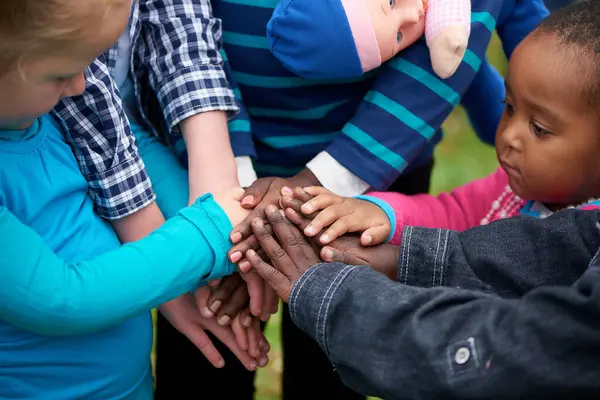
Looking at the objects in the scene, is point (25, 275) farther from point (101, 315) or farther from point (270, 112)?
point (270, 112)

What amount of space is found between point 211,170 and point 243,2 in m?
0.27

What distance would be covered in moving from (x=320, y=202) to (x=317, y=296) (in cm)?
19

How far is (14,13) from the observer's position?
77cm

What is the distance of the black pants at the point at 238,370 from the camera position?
139 centimetres

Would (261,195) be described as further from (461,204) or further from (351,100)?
(461,204)

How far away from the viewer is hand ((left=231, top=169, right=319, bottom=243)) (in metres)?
1.07

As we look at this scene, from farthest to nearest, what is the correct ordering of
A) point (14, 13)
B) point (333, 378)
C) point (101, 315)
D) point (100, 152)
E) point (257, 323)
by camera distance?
point (333, 378)
point (257, 323)
point (100, 152)
point (101, 315)
point (14, 13)

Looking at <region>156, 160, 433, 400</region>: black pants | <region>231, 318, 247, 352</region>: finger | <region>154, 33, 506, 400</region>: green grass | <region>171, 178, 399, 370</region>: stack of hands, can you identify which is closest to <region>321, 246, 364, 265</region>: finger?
<region>171, 178, 399, 370</region>: stack of hands

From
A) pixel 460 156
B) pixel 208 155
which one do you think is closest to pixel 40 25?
pixel 208 155

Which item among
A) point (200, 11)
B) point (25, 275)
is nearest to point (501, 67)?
point (200, 11)

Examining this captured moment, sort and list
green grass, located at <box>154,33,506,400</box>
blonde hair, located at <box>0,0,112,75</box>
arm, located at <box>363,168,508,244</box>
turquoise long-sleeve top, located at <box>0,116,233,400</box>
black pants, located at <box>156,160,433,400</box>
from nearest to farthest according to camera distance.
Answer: blonde hair, located at <box>0,0,112,75</box>, turquoise long-sleeve top, located at <box>0,116,233,400</box>, arm, located at <box>363,168,508,244</box>, black pants, located at <box>156,160,433,400</box>, green grass, located at <box>154,33,506,400</box>

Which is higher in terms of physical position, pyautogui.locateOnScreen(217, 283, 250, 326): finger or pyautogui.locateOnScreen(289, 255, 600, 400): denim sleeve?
pyautogui.locateOnScreen(289, 255, 600, 400): denim sleeve

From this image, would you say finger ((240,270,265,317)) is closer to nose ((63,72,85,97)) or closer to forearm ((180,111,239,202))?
forearm ((180,111,239,202))

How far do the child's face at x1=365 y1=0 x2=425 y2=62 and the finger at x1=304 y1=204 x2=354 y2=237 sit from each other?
0.76 feet
